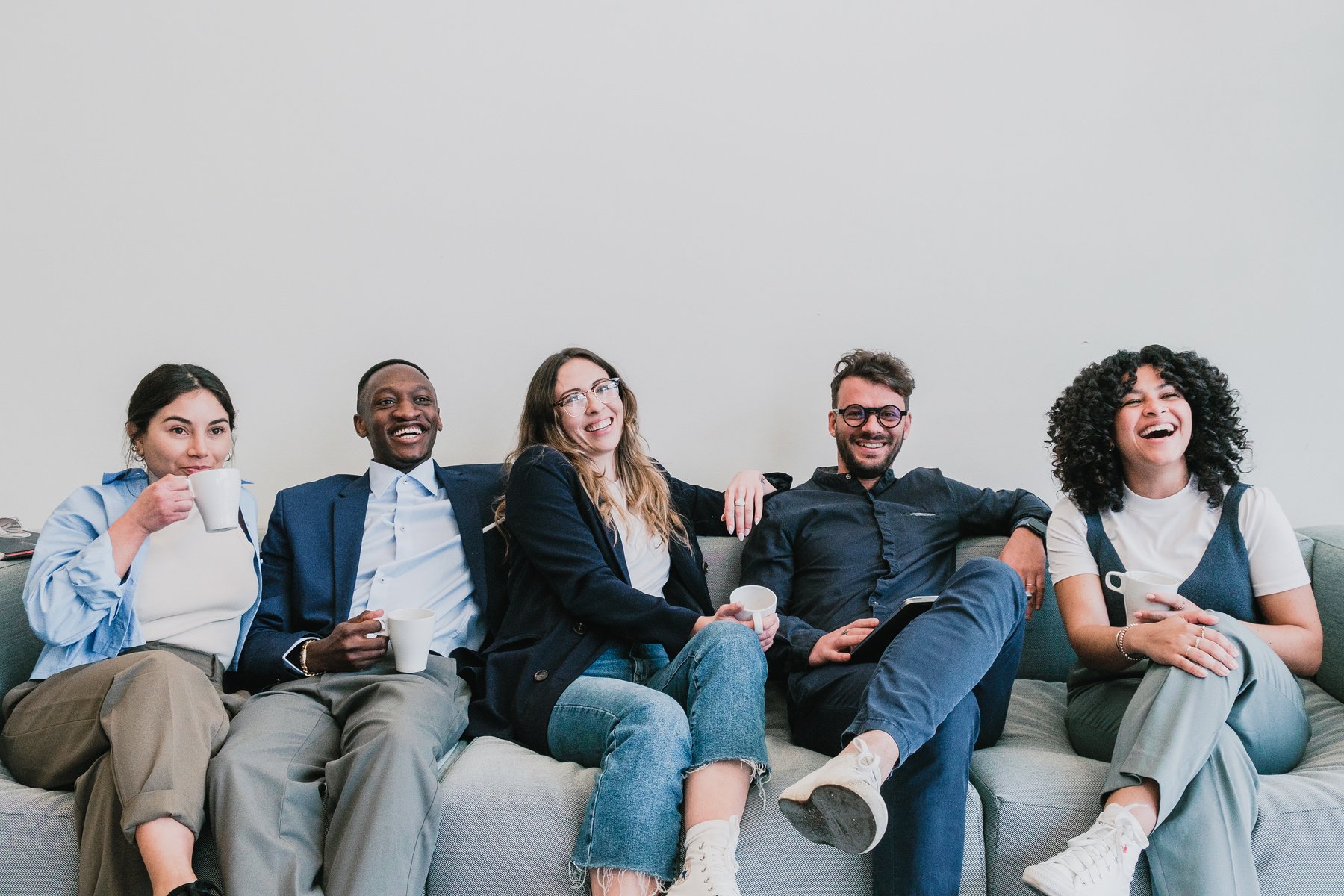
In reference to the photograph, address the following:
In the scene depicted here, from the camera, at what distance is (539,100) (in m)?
2.73

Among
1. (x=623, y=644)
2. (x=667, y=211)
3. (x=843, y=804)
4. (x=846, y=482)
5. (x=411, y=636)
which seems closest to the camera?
(x=843, y=804)

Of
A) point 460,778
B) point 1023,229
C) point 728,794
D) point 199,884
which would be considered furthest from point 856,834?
point 1023,229

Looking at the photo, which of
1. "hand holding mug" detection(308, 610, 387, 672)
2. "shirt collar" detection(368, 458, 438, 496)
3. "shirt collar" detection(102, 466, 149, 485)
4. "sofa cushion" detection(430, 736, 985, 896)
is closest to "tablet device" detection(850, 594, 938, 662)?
"sofa cushion" detection(430, 736, 985, 896)

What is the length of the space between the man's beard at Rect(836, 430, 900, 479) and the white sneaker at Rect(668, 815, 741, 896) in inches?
43.9

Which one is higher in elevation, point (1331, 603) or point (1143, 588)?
point (1143, 588)

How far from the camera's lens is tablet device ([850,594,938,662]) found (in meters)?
1.82

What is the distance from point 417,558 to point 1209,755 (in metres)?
1.74

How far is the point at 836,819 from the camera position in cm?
143

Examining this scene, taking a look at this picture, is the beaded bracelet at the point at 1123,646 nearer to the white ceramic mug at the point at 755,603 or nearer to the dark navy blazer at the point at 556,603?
the white ceramic mug at the point at 755,603

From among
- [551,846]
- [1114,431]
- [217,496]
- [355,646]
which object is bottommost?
[551,846]

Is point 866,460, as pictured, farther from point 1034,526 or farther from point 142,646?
point 142,646

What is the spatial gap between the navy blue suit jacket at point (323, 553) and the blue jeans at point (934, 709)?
94cm

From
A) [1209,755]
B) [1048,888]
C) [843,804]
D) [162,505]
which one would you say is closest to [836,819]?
[843,804]

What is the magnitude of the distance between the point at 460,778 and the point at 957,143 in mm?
2210
